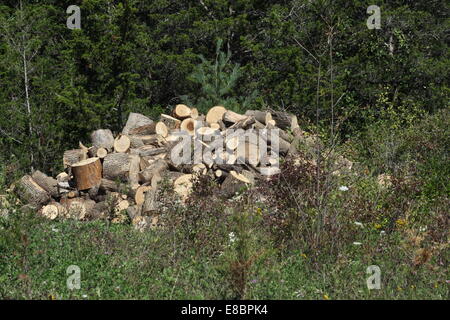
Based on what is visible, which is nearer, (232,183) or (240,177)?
(232,183)

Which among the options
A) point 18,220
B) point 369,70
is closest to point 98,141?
point 18,220

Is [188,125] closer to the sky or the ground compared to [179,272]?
closer to the sky

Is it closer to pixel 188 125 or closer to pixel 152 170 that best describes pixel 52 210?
pixel 152 170

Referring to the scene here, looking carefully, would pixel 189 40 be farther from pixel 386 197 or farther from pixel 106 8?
pixel 386 197

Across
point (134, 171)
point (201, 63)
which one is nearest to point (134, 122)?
point (134, 171)

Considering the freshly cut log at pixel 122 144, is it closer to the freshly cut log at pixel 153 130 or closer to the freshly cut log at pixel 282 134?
the freshly cut log at pixel 153 130

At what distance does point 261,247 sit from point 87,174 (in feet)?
15.9

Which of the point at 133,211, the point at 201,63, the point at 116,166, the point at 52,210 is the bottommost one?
the point at 52,210

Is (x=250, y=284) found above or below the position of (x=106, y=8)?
below

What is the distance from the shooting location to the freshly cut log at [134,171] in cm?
1041

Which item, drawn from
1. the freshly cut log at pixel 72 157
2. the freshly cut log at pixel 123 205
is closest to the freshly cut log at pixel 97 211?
the freshly cut log at pixel 123 205

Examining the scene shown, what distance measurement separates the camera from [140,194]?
10016 mm
